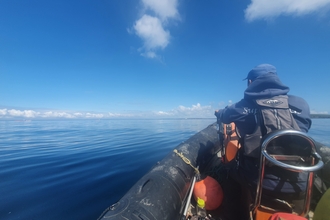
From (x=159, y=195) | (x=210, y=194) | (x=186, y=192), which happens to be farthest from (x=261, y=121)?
(x=186, y=192)

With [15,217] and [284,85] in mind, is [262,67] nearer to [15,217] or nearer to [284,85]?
[284,85]

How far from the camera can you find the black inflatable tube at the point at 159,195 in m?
1.76

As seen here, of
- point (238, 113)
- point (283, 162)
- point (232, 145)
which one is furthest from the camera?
point (232, 145)

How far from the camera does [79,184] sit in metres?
4.12

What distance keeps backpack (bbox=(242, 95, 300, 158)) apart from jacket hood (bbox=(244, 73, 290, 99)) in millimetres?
68

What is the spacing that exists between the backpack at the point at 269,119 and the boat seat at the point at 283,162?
0.14 meters

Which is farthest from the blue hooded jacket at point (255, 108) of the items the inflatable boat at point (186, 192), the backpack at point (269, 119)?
the inflatable boat at point (186, 192)

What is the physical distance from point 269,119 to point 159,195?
6.32 ft

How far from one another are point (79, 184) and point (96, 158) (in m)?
2.56

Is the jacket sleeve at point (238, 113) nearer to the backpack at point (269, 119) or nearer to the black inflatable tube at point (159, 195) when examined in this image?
the backpack at point (269, 119)

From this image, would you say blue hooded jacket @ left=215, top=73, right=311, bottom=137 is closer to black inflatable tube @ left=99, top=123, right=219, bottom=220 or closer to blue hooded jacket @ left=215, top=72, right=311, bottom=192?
blue hooded jacket @ left=215, top=72, right=311, bottom=192

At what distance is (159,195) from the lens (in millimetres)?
2096

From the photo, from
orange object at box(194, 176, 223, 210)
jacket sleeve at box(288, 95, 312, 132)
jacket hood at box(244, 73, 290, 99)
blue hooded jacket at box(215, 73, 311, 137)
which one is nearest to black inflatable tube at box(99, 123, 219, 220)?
orange object at box(194, 176, 223, 210)

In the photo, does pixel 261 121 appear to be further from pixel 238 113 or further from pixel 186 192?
pixel 186 192
